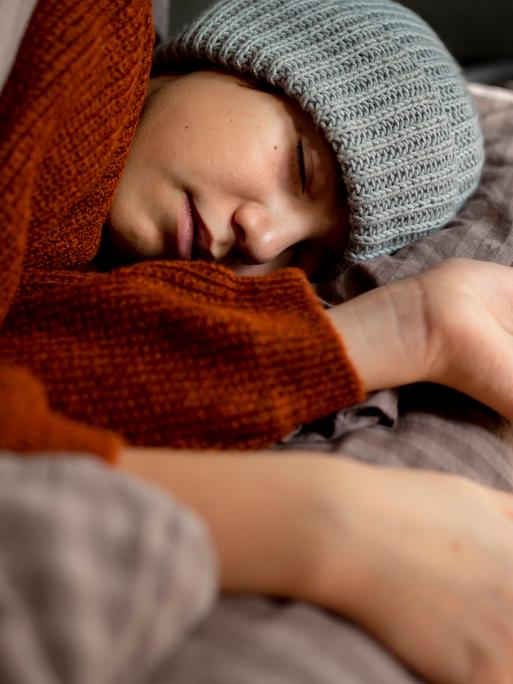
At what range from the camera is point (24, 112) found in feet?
2.10

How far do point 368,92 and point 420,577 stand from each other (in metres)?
0.60

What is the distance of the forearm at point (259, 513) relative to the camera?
1.65ft

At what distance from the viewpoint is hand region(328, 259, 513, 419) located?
71cm

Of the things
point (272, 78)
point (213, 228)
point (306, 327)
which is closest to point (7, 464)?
point (306, 327)

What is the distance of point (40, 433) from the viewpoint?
501 millimetres

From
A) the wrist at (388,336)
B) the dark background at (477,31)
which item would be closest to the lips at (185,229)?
the wrist at (388,336)

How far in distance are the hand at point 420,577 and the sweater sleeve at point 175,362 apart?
4.3 inches

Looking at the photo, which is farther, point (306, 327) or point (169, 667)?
point (306, 327)

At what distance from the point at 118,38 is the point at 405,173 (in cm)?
39

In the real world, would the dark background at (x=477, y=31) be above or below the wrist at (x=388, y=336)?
above

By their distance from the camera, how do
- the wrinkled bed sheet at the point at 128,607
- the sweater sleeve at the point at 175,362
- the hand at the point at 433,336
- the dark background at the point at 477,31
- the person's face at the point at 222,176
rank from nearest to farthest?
the wrinkled bed sheet at the point at 128,607, the sweater sleeve at the point at 175,362, the hand at the point at 433,336, the person's face at the point at 222,176, the dark background at the point at 477,31

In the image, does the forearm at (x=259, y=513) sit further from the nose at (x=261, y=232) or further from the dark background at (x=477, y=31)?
the dark background at (x=477, y=31)

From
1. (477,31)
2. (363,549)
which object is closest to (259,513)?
(363,549)

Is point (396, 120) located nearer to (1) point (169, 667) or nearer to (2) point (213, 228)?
(2) point (213, 228)
